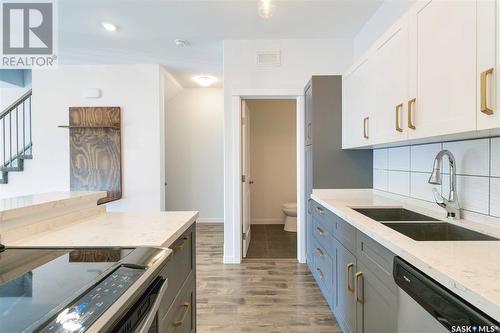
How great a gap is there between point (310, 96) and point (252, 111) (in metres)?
2.36

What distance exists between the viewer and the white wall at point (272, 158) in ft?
16.3

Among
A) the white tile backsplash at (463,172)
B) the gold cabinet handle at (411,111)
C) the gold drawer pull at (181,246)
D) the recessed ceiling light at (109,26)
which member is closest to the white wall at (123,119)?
the recessed ceiling light at (109,26)

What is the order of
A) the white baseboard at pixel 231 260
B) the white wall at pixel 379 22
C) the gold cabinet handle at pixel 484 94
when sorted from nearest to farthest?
1. the gold cabinet handle at pixel 484 94
2. the white wall at pixel 379 22
3. the white baseboard at pixel 231 260

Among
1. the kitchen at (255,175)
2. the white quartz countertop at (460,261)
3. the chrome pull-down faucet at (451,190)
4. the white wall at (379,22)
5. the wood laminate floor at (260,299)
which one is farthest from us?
the white wall at (379,22)

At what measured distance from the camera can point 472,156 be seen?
4.65 feet

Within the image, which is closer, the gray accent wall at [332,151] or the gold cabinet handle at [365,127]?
the gold cabinet handle at [365,127]

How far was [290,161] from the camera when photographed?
5.00m

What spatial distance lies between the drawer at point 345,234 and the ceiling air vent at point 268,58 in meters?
2.08

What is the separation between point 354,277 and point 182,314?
997 millimetres

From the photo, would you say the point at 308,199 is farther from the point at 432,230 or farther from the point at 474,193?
the point at 474,193

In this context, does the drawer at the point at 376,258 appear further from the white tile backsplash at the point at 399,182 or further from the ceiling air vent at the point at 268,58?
the ceiling air vent at the point at 268,58

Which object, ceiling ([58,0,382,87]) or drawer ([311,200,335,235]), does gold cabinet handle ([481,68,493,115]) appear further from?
ceiling ([58,0,382,87])

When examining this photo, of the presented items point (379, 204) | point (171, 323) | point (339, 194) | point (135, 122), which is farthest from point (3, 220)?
point (135, 122)

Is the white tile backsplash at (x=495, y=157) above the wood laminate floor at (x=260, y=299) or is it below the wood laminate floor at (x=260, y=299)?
above
